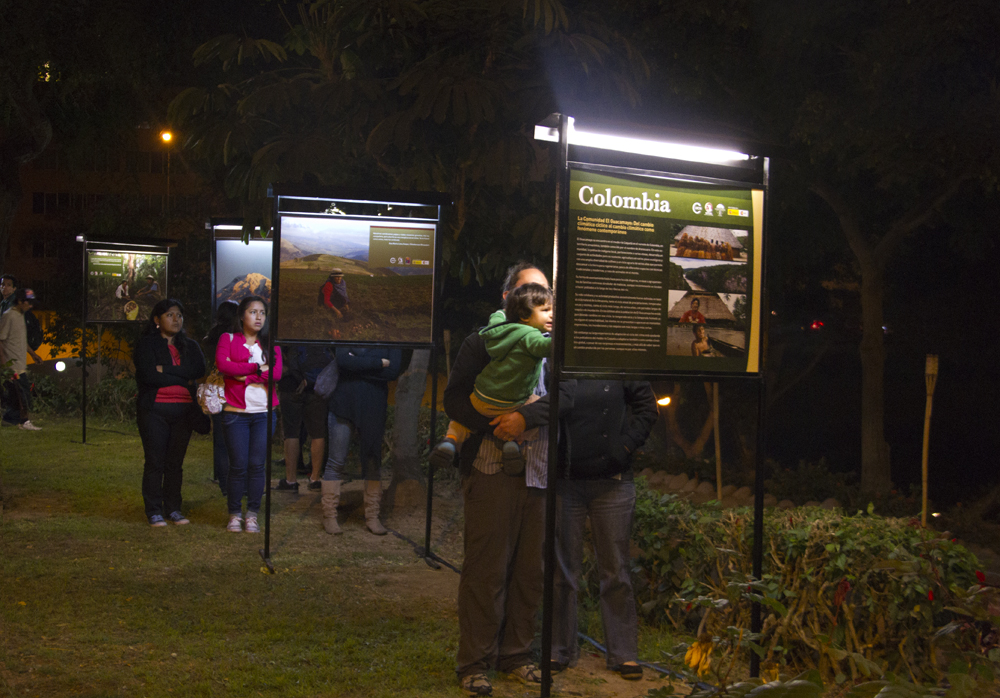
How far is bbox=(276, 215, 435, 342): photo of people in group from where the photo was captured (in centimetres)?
633

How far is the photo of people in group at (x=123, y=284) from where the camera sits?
1212 cm

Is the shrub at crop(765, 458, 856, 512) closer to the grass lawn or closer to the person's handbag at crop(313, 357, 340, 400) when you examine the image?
the grass lawn

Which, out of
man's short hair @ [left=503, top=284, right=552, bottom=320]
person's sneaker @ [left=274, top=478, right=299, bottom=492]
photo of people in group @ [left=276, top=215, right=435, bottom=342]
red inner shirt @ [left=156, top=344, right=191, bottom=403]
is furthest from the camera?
person's sneaker @ [left=274, top=478, right=299, bottom=492]

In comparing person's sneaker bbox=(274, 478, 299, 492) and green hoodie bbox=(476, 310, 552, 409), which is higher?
green hoodie bbox=(476, 310, 552, 409)

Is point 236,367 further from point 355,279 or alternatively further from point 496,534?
point 496,534

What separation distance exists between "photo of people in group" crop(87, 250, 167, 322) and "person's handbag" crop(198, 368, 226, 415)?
539 cm

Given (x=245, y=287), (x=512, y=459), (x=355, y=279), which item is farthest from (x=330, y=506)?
(x=512, y=459)

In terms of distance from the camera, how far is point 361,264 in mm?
6469

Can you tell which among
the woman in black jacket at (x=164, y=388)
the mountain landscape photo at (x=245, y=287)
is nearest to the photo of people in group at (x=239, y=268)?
the mountain landscape photo at (x=245, y=287)

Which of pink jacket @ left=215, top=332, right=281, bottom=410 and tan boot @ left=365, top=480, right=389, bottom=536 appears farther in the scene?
tan boot @ left=365, top=480, right=389, bottom=536

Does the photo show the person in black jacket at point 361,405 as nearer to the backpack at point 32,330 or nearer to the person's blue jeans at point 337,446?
the person's blue jeans at point 337,446

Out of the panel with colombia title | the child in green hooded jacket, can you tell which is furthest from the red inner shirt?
the panel with colombia title

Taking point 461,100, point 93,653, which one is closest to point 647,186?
point 461,100

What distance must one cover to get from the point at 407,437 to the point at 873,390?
5716 millimetres
